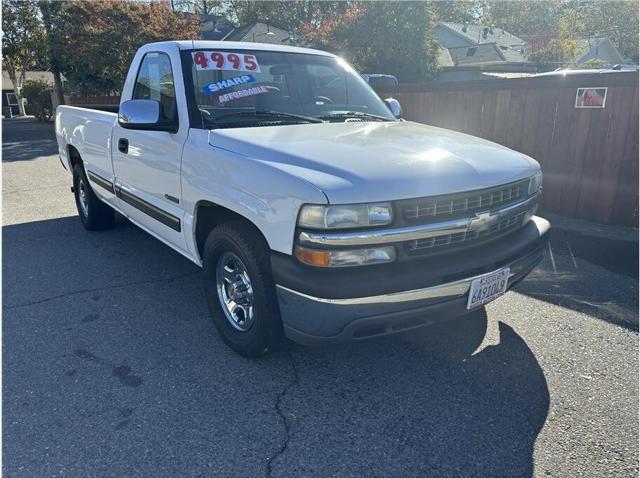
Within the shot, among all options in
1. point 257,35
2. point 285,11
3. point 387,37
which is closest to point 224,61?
point 387,37

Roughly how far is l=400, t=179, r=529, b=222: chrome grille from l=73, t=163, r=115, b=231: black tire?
4.32 meters

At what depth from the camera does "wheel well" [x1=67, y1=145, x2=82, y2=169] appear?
5.81 m

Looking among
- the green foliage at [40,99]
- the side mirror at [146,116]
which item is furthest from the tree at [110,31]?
the side mirror at [146,116]

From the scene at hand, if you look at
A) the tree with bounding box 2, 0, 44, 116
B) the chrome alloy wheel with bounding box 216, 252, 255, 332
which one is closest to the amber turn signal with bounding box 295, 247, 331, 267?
the chrome alloy wheel with bounding box 216, 252, 255, 332

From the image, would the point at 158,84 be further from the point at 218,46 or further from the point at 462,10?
the point at 462,10

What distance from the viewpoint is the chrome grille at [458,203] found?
247 cm

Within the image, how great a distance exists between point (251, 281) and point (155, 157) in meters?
1.47

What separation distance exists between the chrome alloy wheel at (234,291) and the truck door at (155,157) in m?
0.54

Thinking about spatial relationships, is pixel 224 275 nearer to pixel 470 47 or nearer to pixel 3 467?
pixel 3 467

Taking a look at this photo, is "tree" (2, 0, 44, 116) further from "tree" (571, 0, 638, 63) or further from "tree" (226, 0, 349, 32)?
"tree" (571, 0, 638, 63)

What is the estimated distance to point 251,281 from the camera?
2.74 m

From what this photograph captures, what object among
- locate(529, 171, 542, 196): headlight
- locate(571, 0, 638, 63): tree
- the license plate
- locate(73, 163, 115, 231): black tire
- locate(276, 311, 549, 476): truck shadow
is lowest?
locate(276, 311, 549, 476): truck shadow

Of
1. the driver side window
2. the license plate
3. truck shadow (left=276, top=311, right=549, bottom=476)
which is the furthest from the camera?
the driver side window

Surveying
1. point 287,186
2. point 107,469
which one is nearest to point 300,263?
point 287,186
